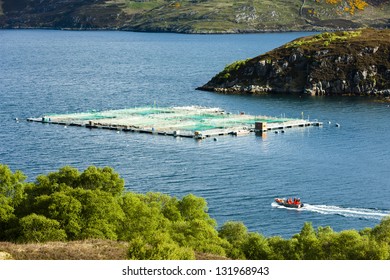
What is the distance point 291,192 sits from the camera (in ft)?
376

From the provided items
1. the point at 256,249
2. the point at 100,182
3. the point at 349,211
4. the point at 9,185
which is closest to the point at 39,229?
the point at 100,182

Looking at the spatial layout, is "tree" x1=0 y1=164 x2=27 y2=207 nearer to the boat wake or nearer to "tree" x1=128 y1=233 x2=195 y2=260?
the boat wake

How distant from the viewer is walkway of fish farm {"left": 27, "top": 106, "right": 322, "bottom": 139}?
16375 centimetres

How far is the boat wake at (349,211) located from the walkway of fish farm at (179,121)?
5237 centimetres

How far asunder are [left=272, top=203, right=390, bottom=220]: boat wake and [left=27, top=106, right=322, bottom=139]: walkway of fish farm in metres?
52.4

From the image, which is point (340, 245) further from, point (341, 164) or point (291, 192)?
point (341, 164)

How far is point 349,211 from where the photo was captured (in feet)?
342

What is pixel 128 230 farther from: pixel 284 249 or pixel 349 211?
pixel 349 211

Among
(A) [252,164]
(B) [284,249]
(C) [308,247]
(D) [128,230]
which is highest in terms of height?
(D) [128,230]

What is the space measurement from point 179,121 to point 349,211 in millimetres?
76030

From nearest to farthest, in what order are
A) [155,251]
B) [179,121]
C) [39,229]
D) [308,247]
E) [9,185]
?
[155,251] < [39,229] < [308,247] < [9,185] < [179,121]

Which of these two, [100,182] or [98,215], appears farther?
[100,182]

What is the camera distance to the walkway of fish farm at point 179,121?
164m
